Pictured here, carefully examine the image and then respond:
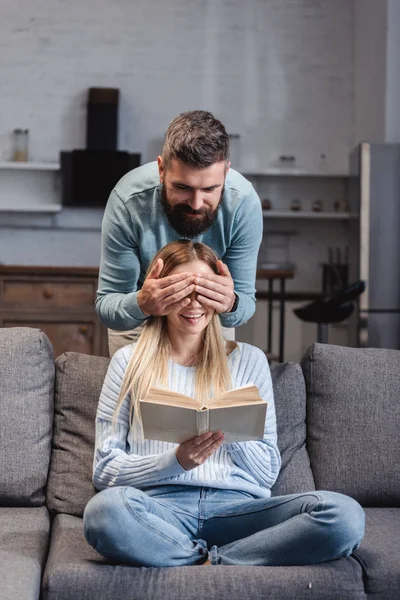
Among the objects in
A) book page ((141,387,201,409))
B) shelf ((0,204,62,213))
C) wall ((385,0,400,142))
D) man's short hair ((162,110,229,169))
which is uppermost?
wall ((385,0,400,142))

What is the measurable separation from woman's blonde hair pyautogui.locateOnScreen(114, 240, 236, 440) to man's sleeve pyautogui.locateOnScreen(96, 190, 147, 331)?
10 centimetres

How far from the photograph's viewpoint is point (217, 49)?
6.93m

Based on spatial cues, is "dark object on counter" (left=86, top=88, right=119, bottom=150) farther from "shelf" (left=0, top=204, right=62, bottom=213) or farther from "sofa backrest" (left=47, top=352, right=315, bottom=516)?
"sofa backrest" (left=47, top=352, right=315, bottom=516)

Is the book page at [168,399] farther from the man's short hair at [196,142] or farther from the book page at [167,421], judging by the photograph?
the man's short hair at [196,142]

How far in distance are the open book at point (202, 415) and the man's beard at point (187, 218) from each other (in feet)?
1.78

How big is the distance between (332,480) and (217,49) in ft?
17.3

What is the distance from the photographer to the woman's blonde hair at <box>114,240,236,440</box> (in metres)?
2.14

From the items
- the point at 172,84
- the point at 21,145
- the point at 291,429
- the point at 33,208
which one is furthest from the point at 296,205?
the point at 291,429

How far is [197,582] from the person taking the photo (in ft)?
5.84

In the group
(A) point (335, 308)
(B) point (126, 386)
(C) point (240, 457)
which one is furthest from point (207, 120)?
(A) point (335, 308)

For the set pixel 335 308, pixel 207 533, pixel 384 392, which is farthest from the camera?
pixel 335 308

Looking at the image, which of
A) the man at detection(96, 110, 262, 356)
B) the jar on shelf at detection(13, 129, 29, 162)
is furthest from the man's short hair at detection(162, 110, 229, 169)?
the jar on shelf at detection(13, 129, 29, 162)

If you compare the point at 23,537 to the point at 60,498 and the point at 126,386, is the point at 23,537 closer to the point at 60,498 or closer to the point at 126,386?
the point at 60,498

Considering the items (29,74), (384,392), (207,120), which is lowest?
(384,392)
